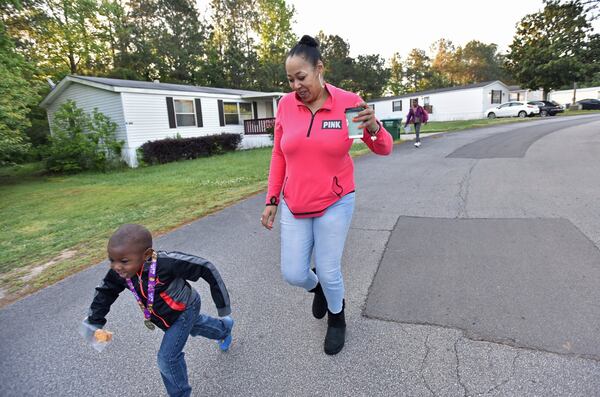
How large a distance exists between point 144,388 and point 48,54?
99.8ft

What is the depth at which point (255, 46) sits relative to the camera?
146ft

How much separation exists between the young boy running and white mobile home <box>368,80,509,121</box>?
106 ft

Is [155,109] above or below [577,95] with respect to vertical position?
below

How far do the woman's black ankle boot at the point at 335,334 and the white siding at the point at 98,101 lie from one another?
15184 mm

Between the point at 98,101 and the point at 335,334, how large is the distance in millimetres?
17119

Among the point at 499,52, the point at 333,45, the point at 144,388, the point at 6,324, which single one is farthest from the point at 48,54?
the point at 499,52

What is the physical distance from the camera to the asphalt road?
7.10ft

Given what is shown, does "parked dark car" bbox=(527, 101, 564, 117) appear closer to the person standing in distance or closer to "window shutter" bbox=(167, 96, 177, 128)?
the person standing in distance

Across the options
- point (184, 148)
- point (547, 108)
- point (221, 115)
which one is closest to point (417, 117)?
point (184, 148)

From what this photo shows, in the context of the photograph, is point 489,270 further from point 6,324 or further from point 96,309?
point 6,324

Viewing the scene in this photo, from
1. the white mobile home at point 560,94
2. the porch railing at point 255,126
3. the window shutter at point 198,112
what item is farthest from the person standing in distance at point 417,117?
the white mobile home at point 560,94

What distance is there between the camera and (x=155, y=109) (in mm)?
16406

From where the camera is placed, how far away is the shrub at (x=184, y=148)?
1535 centimetres

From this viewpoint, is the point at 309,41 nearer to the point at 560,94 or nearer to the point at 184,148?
the point at 184,148
